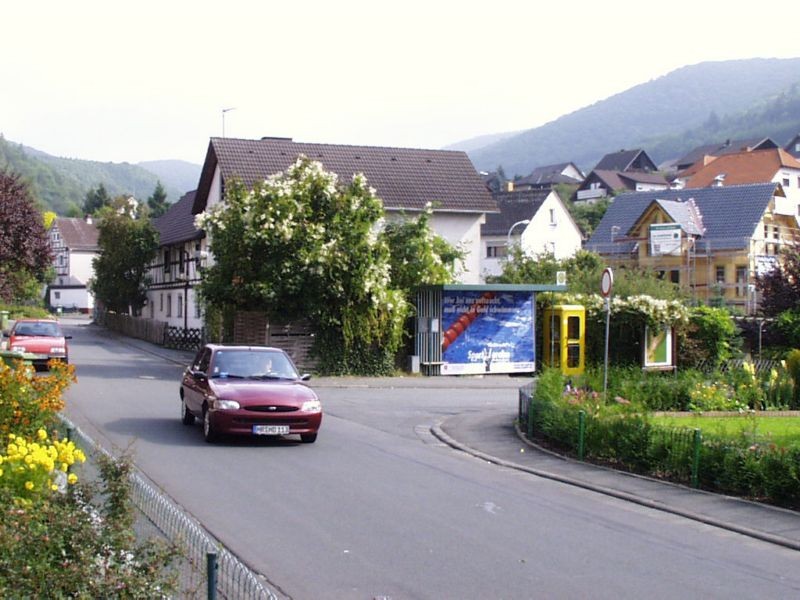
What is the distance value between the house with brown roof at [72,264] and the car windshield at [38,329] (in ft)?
278

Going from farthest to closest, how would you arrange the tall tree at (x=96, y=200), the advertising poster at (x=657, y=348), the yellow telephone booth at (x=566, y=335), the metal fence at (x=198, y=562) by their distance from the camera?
the tall tree at (x=96, y=200) → the yellow telephone booth at (x=566, y=335) → the advertising poster at (x=657, y=348) → the metal fence at (x=198, y=562)

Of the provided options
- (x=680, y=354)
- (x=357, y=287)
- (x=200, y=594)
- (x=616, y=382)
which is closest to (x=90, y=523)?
(x=200, y=594)

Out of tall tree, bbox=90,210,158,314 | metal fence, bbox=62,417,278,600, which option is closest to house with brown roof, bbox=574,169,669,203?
tall tree, bbox=90,210,158,314

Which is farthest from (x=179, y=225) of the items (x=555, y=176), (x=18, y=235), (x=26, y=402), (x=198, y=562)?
(x=555, y=176)

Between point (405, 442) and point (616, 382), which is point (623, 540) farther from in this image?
point (616, 382)

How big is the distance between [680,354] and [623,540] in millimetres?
25958

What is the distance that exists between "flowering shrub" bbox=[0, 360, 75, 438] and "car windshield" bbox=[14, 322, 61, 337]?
20.5 m

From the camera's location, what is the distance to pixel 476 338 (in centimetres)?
3394

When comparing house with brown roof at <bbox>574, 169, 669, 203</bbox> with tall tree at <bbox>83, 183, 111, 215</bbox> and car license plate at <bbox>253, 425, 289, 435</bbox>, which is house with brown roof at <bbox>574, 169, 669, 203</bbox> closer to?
tall tree at <bbox>83, 183, 111, 215</bbox>

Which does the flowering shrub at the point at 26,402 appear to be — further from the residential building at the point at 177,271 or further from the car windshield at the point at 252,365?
the residential building at the point at 177,271

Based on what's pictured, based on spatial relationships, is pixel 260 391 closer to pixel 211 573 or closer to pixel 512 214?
pixel 211 573

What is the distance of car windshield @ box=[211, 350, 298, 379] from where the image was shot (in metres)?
17.2

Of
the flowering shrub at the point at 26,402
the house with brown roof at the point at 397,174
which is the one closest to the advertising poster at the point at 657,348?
the house with brown roof at the point at 397,174

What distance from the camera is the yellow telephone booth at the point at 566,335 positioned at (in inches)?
1341
